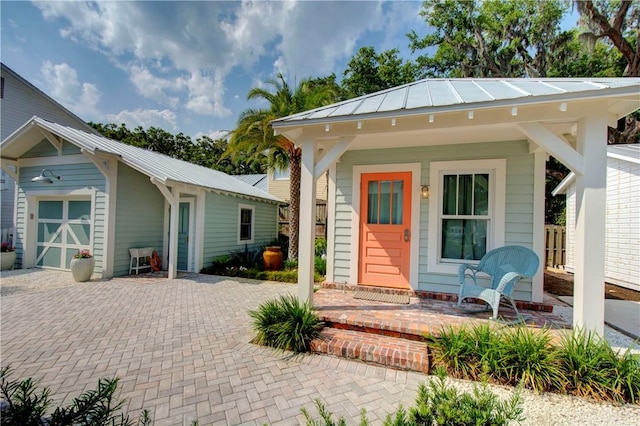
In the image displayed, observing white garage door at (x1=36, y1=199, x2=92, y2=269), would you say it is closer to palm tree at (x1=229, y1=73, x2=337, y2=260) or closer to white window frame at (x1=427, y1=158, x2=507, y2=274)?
palm tree at (x1=229, y1=73, x2=337, y2=260)

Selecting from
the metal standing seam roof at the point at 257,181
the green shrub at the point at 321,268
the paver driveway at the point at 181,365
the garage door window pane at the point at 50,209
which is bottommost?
the paver driveway at the point at 181,365

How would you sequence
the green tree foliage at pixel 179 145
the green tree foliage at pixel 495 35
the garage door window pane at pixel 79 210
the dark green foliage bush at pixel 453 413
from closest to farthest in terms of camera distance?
1. the dark green foliage bush at pixel 453 413
2. the garage door window pane at pixel 79 210
3. the green tree foliage at pixel 495 35
4. the green tree foliage at pixel 179 145

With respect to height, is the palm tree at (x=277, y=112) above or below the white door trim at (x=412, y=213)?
above

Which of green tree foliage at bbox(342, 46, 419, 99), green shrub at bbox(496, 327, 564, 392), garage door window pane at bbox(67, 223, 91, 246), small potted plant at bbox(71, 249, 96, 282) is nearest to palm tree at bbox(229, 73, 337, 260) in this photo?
garage door window pane at bbox(67, 223, 91, 246)

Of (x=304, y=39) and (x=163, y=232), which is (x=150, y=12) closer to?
(x=304, y=39)

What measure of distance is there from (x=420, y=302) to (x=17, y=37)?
10203 mm

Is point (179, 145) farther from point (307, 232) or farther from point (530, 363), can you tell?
point (530, 363)

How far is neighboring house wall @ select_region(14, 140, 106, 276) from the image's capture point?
7766 mm

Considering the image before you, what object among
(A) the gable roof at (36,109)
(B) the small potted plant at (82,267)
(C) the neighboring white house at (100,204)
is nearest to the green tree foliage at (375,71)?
(C) the neighboring white house at (100,204)

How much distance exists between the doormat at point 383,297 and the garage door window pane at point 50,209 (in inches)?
365

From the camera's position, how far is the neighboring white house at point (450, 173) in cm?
317

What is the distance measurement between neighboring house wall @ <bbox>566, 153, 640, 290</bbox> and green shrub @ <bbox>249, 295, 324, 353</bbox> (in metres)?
8.63

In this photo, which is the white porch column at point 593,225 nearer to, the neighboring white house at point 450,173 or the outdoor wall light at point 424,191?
the neighboring white house at point 450,173

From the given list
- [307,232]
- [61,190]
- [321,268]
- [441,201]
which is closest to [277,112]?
[321,268]
